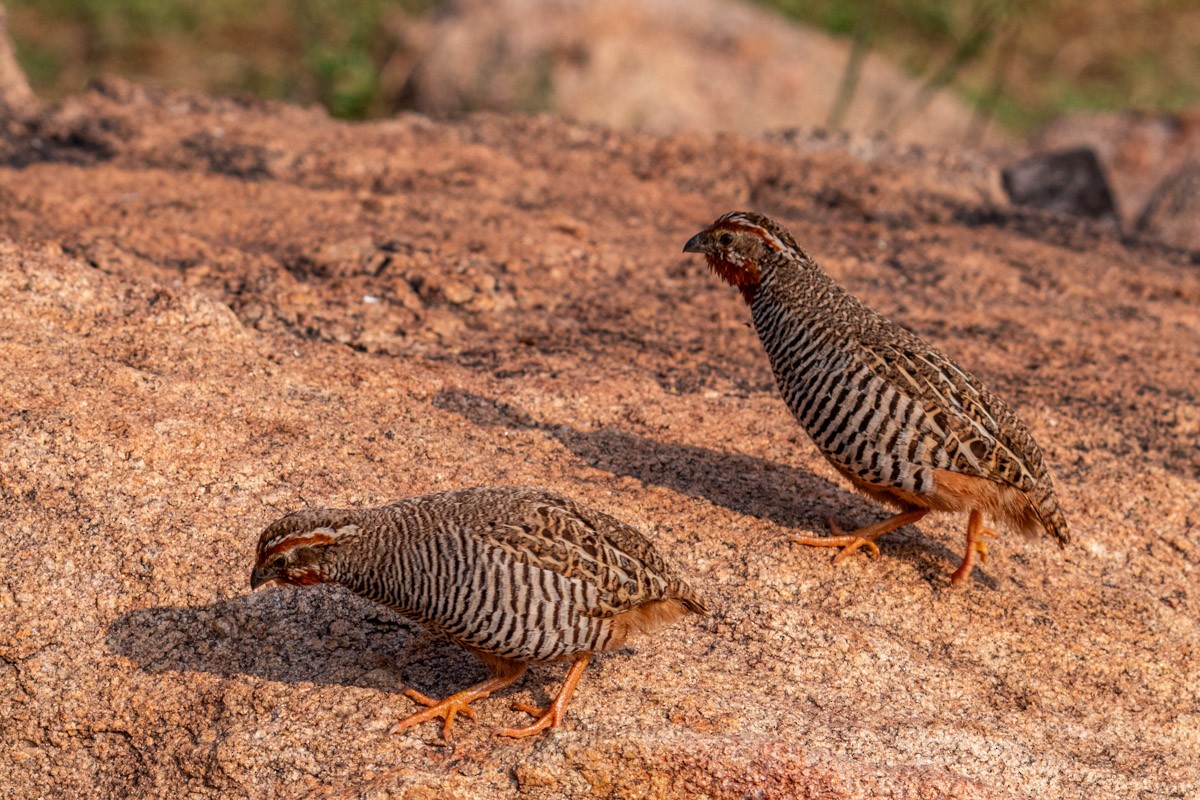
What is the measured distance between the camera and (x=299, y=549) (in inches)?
198

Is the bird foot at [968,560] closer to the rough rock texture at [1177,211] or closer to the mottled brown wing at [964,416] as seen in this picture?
the mottled brown wing at [964,416]

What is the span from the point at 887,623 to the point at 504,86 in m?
9.67

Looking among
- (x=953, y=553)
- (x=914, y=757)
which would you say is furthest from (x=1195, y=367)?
(x=914, y=757)

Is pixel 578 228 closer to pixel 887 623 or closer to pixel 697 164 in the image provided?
pixel 697 164

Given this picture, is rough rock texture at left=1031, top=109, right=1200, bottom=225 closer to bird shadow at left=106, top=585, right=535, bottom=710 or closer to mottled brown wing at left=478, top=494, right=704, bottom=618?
mottled brown wing at left=478, top=494, right=704, bottom=618

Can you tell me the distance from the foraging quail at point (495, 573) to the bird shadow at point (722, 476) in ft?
5.13

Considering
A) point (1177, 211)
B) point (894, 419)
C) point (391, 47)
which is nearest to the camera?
point (894, 419)

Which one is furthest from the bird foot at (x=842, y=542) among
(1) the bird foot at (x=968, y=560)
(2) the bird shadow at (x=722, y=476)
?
(1) the bird foot at (x=968, y=560)

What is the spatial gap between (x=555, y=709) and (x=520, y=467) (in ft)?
6.08

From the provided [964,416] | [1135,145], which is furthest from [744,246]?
[1135,145]

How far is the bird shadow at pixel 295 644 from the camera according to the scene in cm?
538

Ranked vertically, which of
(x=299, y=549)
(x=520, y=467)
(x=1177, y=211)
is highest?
(x=1177, y=211)

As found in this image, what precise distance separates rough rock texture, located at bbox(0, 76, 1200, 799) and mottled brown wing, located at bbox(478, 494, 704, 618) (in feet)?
1.58

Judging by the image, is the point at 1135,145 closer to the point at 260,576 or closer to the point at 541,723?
the point at 541,723
